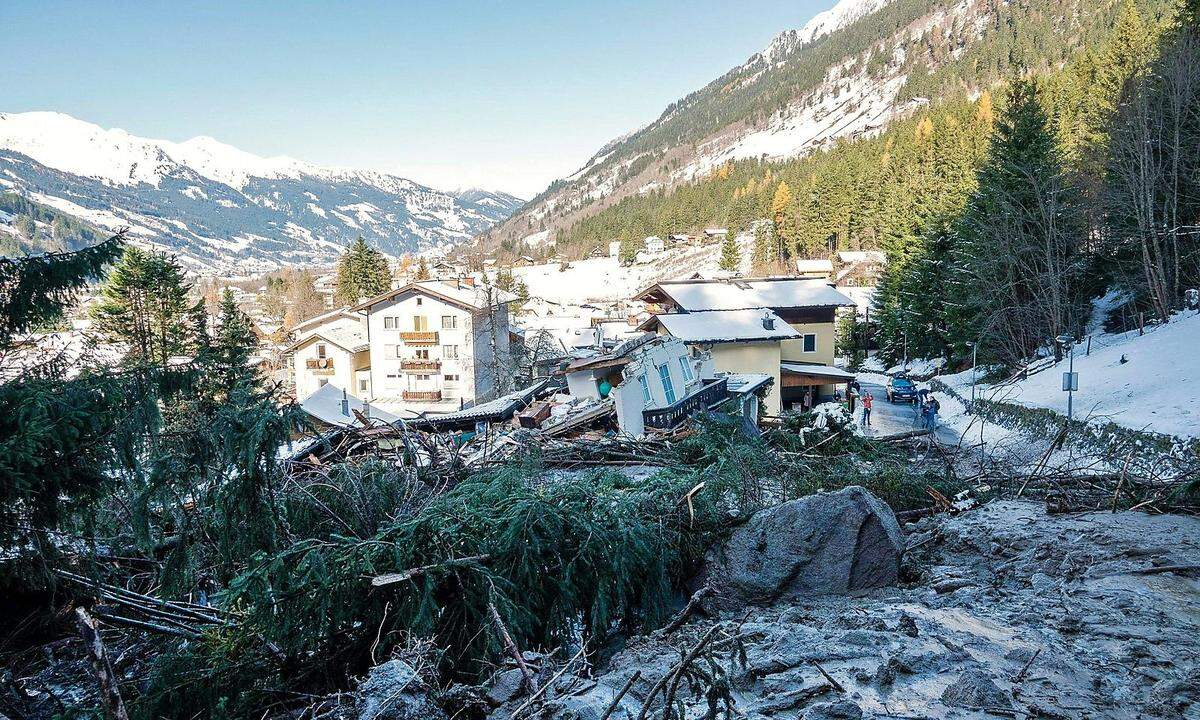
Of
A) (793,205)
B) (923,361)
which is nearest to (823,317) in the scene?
(923,361)

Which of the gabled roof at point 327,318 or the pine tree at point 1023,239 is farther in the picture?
the gabled roof at point 327,318

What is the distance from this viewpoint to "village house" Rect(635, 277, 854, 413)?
1088 inches

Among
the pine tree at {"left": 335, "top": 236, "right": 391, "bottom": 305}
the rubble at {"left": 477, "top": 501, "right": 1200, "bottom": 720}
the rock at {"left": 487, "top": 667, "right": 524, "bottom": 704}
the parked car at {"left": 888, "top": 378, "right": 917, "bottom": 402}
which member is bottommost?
the parked car at {"left": 888, "top": 378, "right": 917, "bottom": 402}

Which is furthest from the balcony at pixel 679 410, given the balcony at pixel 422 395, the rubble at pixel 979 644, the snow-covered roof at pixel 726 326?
the balcony at pixel 422 395

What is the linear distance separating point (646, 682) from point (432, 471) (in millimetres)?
4717

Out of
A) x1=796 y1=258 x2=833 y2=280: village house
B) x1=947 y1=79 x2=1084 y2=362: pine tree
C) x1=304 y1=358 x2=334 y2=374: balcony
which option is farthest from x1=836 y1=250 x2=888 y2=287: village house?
x1=304 y1=358 x2=334 y2=374: balcony

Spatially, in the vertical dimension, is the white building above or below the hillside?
below

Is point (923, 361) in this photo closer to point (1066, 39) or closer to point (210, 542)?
point (210, 542)

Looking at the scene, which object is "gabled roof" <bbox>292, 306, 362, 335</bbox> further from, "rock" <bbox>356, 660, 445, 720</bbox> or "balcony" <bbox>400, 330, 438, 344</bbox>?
"rock" <bbox>356, 660, 445, 720</bbox>

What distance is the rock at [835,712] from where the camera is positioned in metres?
2.98

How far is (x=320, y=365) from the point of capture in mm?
42406

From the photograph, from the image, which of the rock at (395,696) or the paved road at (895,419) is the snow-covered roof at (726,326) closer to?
the paved road at (895,419)

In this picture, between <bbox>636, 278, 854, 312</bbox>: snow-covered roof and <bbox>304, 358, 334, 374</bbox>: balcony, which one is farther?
<bbox>304, 358, 334, 374</bbox>: balcony

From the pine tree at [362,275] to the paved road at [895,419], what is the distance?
4262cm
